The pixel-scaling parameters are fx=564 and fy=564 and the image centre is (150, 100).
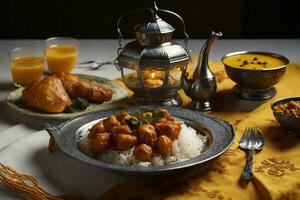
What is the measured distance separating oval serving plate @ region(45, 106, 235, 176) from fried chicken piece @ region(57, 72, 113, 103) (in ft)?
0.67

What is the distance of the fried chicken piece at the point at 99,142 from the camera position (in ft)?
4.69

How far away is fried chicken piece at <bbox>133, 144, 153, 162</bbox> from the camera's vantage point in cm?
139

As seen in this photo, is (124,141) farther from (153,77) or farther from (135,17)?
(135,17)

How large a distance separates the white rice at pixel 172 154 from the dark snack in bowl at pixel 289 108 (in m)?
0.31

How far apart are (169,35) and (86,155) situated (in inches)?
25.1

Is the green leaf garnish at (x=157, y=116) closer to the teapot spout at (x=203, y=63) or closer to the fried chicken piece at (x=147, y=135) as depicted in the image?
the fried chicken piece at (x=147, y=135)

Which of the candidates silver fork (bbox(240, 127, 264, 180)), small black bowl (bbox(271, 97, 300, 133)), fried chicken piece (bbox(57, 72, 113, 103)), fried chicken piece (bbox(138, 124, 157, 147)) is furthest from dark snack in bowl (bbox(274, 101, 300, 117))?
fried chicken piece (bbox(57, 72, 113, 103))

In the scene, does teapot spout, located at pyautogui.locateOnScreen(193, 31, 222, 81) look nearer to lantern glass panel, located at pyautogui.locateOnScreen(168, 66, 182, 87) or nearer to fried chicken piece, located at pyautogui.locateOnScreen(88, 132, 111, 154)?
lantern glass panel, located at pyautogui.locateOnScreen(168, 66, 182, 87)

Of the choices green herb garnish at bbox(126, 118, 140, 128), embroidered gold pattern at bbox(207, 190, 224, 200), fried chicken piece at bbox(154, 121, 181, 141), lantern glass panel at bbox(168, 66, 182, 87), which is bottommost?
embroidered gold pattern at bbox(207, 190, 224, 200)

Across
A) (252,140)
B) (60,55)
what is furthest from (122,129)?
(60,55)

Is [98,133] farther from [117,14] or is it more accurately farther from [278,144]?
[117,14]

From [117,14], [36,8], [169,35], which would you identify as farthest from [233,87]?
[36,8]

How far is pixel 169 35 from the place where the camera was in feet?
6.25

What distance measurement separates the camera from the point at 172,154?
1.44 metres
